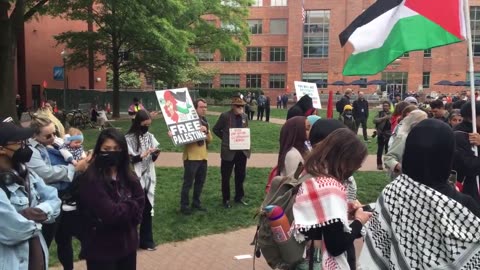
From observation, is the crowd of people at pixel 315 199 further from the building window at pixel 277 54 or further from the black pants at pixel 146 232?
the building window at pixel 277 54

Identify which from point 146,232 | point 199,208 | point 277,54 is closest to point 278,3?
point 277,54

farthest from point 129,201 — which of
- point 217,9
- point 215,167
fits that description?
point 217,9

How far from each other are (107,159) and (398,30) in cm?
323

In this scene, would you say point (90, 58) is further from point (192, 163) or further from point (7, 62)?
point (192, 163)

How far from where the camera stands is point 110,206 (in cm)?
367

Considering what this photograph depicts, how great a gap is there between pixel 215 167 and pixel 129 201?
8.93 m

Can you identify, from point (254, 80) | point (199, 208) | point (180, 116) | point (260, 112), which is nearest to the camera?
point (180, 116)

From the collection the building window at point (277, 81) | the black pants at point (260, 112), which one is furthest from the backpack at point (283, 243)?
the building window at point (277, 81)

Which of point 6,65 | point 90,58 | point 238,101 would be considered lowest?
point 238,101

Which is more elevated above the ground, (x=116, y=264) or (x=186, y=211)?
(x=116, y=264)

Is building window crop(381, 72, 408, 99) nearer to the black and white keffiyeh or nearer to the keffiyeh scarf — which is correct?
the keffiyeh scarf

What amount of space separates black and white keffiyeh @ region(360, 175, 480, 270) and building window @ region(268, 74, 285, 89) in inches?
2653

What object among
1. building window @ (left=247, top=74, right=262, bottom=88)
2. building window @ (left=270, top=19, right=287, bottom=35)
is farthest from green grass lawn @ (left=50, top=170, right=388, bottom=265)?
building window @ (left=270, top=19, right=287, bottom=35)

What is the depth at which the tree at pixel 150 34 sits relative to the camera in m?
22.5
